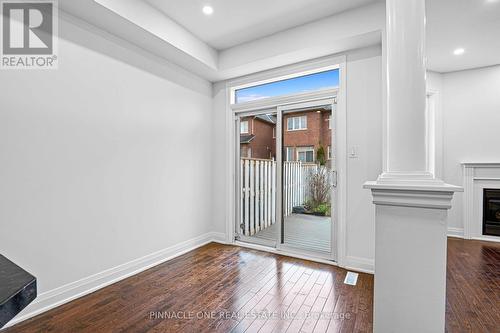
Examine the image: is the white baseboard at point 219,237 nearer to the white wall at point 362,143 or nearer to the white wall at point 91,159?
the white wall at point 91,159

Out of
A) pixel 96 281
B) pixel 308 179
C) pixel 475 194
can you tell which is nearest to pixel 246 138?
pixel 308 179

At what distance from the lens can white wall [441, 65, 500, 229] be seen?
4.07m

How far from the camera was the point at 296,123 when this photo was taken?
3.47 m

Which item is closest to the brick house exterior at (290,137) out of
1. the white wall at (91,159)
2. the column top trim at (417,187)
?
the white wall at (91,159)

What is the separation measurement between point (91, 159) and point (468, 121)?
18.3 feet

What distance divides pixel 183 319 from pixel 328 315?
1.16 m

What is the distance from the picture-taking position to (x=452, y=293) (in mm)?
2363

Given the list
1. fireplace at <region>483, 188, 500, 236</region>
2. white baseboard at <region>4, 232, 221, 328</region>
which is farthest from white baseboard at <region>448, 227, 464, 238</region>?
white baseboard at <region>4, 232, 221, 328</region>

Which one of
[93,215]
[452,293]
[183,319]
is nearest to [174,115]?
[93,215]

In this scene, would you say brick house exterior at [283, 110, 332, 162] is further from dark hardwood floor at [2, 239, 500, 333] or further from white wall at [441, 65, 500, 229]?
white wall at [441, 65, 500, 229]

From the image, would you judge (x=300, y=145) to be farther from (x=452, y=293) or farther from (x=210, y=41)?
(x=452, y=293)

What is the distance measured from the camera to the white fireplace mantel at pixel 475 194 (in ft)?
13.3

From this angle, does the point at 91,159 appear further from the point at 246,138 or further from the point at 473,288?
the point at 473,288

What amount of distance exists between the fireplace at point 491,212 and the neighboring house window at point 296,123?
10.9 ft
